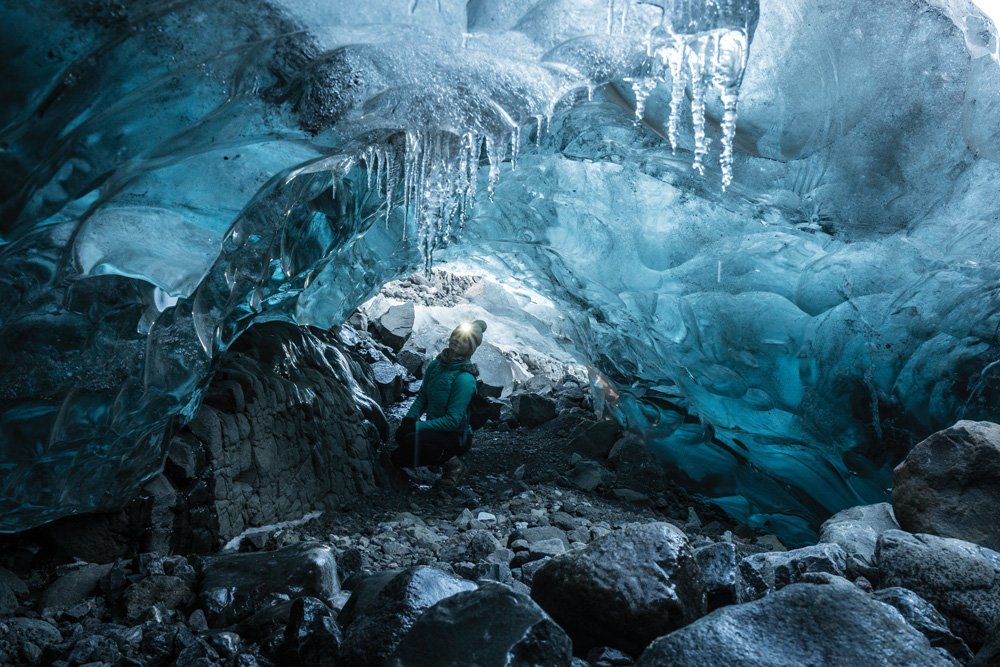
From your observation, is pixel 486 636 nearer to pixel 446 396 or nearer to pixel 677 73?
pixel 677 73

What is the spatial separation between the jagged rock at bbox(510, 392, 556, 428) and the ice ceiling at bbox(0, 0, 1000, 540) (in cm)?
141

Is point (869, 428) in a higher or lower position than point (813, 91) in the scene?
lower

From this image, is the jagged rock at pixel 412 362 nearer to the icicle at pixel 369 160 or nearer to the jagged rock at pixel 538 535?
the jagged rock at pixel 538 535

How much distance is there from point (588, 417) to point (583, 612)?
4.71 metres

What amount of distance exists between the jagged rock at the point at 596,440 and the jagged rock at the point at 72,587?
384 cm

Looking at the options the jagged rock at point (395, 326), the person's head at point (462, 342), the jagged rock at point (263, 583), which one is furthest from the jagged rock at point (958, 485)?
the jagged rock at point (395, 326)

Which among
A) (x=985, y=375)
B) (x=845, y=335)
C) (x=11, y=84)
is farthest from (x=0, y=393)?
(x=985, y=375)

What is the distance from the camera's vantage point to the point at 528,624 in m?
1.96

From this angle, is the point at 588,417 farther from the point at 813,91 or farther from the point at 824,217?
the point at 813,91

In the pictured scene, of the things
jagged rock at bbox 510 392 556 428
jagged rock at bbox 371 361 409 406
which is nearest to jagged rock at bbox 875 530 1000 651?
jagged rock at bbox 510 392 556 428

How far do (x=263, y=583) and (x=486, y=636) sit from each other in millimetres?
1306

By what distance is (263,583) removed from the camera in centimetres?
291

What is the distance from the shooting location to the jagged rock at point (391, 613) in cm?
215

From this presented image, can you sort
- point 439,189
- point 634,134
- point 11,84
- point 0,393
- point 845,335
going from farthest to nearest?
1. point 845,335
2. point 634,134
3. point 439,189
4. point 0,393
5. point 11,84
